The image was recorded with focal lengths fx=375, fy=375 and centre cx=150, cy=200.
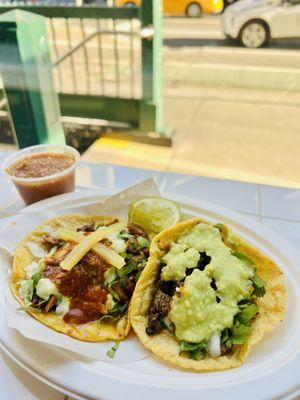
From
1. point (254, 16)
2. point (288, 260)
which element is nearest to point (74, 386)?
point (288, 260)

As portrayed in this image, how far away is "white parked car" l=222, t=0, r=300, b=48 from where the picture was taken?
3.00m

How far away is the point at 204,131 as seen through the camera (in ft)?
14.0

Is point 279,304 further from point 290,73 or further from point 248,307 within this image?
point 290,73

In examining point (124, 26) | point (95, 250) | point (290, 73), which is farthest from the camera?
point (290, 73)

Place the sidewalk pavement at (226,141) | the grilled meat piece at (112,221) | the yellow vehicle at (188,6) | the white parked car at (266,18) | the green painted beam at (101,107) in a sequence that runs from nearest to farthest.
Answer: the grilled meat piece at (112,221), the yellow vehicle at (188,6), the white parked car at (266,18), the sidewalk pavement at (226,141), the green painted beam at (101,107)

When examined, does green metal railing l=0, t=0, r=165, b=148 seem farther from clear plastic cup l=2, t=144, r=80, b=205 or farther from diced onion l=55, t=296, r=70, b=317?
diced onion l=55, t=296, r=70, b=317

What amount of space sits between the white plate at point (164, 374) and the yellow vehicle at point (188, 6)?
7.01ft

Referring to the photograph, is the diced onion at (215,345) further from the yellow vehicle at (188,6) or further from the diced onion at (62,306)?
the yellow vehicle at (188,6)

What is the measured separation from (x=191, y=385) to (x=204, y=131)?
3.70 metres

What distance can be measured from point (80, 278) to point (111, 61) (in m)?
4.33

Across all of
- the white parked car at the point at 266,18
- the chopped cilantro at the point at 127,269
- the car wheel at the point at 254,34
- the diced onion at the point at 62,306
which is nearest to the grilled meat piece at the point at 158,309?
the chopped cilantro at the point at 127,269

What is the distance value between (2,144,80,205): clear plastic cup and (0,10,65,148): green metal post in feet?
4.36

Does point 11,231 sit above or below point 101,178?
above

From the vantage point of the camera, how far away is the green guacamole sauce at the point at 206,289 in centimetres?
91
